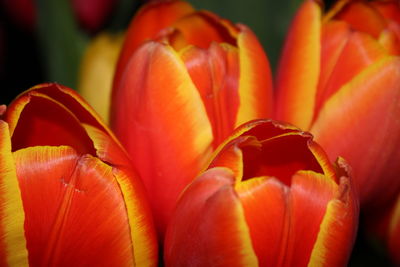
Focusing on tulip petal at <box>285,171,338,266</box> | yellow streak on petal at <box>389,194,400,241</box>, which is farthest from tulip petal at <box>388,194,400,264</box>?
tulip petal at <box>285,171,338,266</box>

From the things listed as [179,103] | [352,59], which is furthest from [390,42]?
[179,103]

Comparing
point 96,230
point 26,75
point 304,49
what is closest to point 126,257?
point 96,230

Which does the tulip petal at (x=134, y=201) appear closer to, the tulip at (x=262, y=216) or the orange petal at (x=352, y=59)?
the tulip at (x=262, y=216)

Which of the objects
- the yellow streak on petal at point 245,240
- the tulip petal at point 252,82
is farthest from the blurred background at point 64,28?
the yellow streak on petal at point 245,240

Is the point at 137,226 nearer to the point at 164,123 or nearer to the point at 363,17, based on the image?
the point at 164,123

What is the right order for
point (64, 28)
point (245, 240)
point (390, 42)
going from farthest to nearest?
point (64, 28), point (390, 42), point (245, 240)

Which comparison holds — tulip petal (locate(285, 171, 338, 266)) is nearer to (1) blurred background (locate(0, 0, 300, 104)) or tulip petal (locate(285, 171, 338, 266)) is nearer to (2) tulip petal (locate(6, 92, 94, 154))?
(2) tulip petal (locate(6, 92, 94, 154))

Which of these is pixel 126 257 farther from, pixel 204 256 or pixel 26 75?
pixel 26 75
